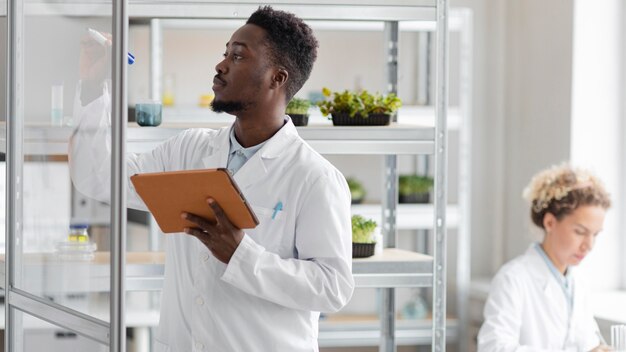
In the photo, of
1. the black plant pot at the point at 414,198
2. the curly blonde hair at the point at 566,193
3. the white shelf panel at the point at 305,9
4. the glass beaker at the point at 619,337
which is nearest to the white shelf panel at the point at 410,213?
the black plant pot at the point at 414,198

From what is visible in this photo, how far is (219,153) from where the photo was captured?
2221 millimetres

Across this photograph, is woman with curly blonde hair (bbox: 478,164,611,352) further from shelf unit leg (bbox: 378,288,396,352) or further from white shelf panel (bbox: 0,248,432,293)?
white shelf panel (bbox: 0,248,432,293)

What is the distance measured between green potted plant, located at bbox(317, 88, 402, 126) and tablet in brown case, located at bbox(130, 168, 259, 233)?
1.08 meters

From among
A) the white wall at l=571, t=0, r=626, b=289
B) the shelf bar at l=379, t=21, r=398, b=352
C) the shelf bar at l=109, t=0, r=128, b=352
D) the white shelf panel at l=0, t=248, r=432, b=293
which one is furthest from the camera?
the white wall at l=571, t=0, r=626, b=289

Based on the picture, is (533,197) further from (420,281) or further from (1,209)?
(1,209)

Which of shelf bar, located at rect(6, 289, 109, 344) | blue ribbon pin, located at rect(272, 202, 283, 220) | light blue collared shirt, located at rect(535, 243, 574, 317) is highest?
blue ribbon pin, located at rect(272, 202, 283, 220)

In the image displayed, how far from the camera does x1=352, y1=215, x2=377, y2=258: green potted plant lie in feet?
9.85

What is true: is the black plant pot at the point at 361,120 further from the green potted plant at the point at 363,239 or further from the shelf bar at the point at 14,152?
the shelf bar at the point at 14,152

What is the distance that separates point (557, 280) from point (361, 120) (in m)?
0.94

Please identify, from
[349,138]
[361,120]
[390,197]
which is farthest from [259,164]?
[390,197]

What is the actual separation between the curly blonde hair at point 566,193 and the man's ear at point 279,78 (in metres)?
1.48

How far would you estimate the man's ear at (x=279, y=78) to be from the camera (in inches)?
86.7

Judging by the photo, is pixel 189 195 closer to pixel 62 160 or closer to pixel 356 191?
pixel 62 160

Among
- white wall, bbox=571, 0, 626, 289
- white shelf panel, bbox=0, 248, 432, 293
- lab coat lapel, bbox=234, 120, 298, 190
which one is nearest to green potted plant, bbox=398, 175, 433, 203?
white wall, bbox=571, 0, 626, 289
